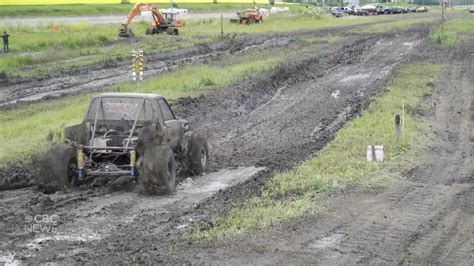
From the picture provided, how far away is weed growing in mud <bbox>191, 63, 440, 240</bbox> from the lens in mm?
11297

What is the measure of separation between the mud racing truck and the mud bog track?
0.38 meters

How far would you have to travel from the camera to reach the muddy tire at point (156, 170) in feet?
43.8

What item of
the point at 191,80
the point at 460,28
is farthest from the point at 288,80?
the point at 460,28

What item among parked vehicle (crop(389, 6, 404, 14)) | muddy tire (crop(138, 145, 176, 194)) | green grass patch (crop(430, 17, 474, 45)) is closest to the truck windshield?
muddy tire (crop(138, 145, 176, 194))

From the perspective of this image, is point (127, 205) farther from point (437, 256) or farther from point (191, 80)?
point (191, 80)

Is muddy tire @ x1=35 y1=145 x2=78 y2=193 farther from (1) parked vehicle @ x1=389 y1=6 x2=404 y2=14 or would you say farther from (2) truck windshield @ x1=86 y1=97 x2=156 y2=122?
(1) parked vehicle @ x1=389 y1=6 x2=404 y2=14

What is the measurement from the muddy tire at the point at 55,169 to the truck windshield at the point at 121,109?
1.11 m

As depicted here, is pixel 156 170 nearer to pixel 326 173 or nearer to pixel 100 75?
pixel 326 173

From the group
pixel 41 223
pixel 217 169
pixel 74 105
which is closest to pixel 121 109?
pixel 217 169

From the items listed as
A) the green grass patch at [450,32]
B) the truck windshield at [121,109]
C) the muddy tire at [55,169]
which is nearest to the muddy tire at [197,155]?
the truck windshield at [121,109]

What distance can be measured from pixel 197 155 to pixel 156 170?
2283mm

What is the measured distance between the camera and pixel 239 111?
1003 inches

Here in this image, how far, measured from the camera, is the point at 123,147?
1396cm

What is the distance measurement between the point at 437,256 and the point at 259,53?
34069 millimetres
